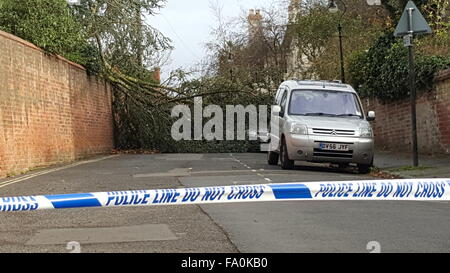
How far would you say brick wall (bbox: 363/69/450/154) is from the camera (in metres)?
16.1

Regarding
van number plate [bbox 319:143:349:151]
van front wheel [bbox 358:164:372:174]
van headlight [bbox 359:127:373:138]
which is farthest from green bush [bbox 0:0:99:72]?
van front wheel [bbox 358:164:372:174]

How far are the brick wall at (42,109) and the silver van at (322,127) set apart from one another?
6247mm

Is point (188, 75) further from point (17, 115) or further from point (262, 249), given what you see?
point (262, 249)

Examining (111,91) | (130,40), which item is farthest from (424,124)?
(111,91)

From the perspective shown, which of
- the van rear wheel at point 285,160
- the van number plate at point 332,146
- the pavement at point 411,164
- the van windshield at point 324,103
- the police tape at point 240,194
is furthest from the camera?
the van windshield at point 324,103

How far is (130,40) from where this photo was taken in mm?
24625

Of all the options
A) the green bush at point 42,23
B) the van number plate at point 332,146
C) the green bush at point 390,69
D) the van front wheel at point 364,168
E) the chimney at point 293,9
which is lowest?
the van front wheel at point 364,168

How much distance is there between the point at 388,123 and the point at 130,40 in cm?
1063

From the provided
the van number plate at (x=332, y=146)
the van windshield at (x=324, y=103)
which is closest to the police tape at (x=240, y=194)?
the van number plate at (x=332, y=146)

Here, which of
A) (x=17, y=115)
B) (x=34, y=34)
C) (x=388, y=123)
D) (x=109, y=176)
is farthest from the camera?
(x=388, y=123)

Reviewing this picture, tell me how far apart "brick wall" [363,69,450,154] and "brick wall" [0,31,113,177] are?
1050 cm

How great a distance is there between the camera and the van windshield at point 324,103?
48.0 ft

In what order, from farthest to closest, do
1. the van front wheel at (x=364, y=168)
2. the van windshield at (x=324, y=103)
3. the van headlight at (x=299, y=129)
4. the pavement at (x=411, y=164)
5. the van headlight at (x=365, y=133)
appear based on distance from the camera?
the van windshield at (x=324, y=103) → the van front wheel at (x=364, y=168) → the van headlight at (x=365, y=133) → the van headlight at (x=299, y=129) → the pavement at (x=411, y=164)
